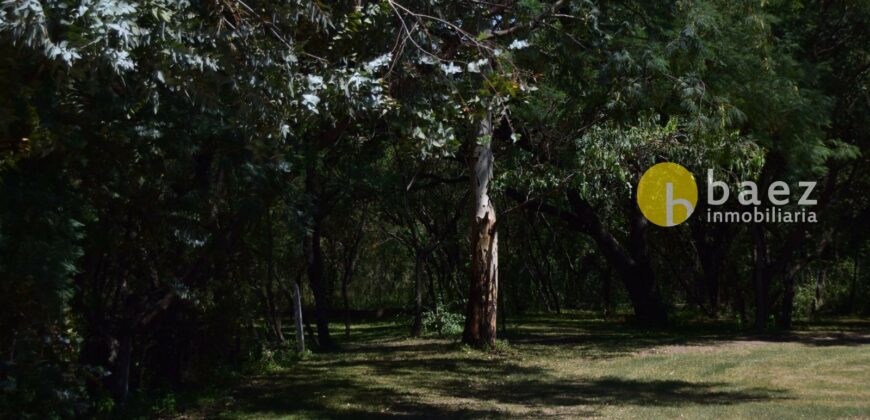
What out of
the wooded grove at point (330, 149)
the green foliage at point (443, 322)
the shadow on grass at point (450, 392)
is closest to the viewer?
the wooded grove at point (330, 149)

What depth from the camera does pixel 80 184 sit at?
10055 millimetres

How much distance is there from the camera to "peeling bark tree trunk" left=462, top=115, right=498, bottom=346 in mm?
18859

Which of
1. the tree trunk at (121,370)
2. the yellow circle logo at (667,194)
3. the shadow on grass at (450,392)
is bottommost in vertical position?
the shadow on grass at (450,392)

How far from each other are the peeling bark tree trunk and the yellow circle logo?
11.1 feet

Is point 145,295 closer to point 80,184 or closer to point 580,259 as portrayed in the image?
point 80,184

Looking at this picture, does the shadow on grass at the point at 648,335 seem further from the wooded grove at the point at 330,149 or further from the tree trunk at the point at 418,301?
the tree trunk at the point at 418,301

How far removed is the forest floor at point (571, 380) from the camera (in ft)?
39.7

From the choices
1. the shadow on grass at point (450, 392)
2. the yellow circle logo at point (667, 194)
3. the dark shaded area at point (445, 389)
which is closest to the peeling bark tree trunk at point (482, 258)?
the dark shaded area at point (445, 389)

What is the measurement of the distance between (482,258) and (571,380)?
4.41 metres

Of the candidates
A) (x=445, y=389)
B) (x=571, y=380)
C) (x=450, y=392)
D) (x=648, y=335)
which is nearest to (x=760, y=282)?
(x=648, y=335)

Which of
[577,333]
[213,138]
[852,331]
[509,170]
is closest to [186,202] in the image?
[213,138]

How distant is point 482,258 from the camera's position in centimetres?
1902

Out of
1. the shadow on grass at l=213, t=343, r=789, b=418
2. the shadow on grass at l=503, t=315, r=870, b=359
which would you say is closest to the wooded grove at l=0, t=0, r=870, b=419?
the shadow on grass at l=213, t=343, r=789, b=418

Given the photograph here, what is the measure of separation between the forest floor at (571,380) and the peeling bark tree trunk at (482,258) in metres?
0.55
